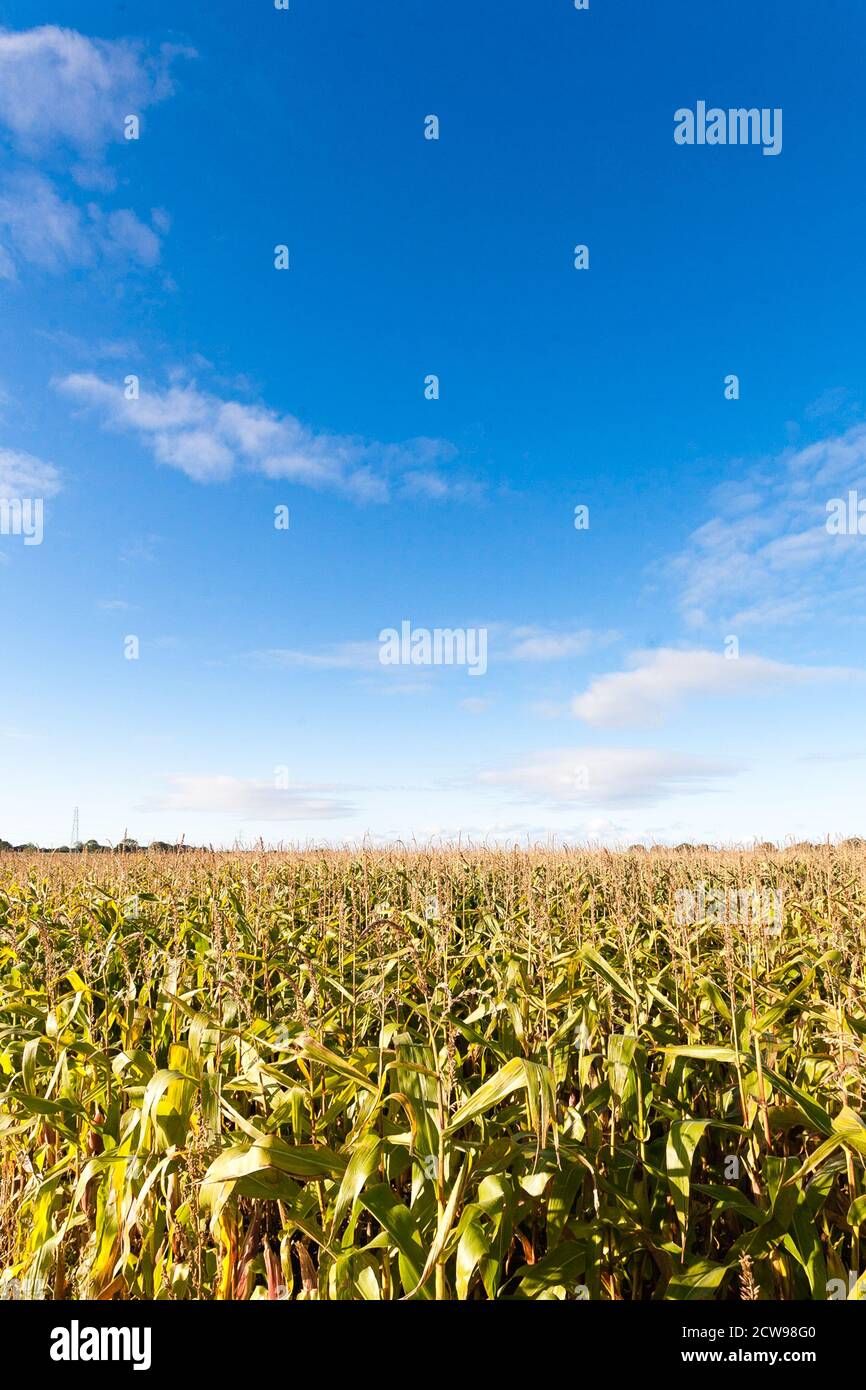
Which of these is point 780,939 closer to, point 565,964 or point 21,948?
point 565,964

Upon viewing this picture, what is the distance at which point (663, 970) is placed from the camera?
15.8ft

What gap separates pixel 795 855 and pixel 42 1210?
57.5ft

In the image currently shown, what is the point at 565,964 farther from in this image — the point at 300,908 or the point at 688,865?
the point at 688,865

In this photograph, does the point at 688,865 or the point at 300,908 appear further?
the point at 688,865

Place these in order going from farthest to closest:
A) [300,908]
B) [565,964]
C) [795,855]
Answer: [795,855] < [300,908] < [565,964]

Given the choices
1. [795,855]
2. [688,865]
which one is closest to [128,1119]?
[688,865]
